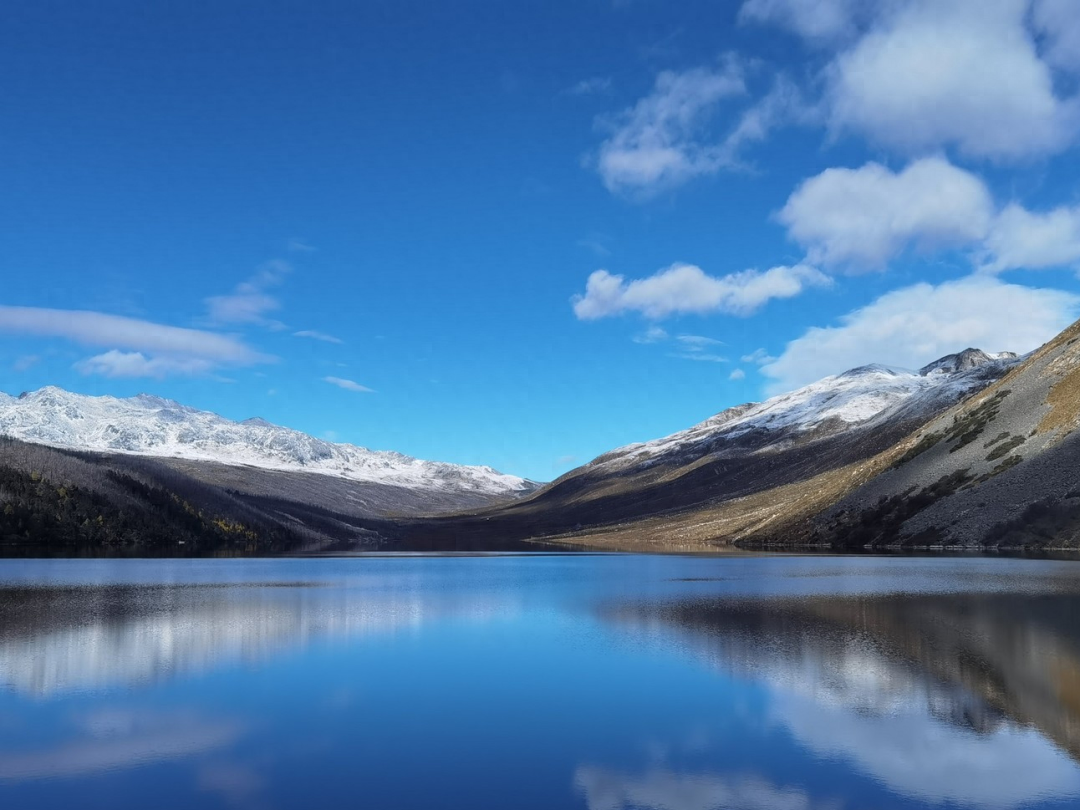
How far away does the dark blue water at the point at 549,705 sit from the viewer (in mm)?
19594

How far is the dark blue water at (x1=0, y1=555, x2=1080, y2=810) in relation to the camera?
19594 mm

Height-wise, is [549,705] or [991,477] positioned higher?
[991,477]

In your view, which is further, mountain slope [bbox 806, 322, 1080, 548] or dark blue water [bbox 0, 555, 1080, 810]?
mountain slope [bbox 806, 322, 1080, 548]

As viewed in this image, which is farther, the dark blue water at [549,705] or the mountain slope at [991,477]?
the mountain slope at [991,477]

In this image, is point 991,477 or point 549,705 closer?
point 549,705

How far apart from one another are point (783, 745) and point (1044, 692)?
11.8m

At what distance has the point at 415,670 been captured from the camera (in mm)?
34281

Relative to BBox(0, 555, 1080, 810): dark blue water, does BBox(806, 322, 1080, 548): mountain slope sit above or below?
above

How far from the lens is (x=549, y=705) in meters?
28.1

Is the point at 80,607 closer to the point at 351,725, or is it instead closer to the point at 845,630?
the point at 351,725

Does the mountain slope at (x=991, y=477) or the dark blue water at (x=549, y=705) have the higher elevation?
the mountain slope at (x=991, y=477)

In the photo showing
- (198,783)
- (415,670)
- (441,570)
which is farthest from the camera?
(441,570)

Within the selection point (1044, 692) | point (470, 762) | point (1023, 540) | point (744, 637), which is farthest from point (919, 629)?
point (1023, 540)

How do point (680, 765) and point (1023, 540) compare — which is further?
point (1023, 540)
